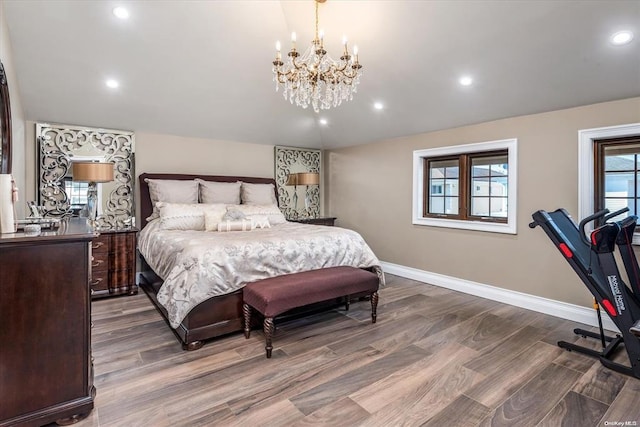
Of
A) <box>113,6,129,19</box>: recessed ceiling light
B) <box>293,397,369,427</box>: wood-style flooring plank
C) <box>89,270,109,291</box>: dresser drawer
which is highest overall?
<box>113,6,129,19</box>: recessed ceiling light

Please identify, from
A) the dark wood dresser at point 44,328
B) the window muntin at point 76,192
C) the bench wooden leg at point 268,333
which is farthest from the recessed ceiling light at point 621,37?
the window muntin at point 76,192

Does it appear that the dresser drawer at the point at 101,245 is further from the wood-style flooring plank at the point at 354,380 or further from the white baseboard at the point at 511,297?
the white baseboard at the point at 511,297

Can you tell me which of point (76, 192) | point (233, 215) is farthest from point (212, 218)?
point (76, 192)

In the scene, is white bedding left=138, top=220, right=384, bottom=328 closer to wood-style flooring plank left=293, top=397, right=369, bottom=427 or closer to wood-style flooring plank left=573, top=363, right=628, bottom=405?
wood-style flooring plank left=293, top=397, right=369, bottom=427

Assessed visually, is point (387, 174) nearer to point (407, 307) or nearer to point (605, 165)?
point (407, 307)

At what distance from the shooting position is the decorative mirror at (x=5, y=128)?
2.40m

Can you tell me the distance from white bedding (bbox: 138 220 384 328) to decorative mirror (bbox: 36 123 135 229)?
100cm

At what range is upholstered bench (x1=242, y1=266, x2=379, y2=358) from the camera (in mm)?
2635

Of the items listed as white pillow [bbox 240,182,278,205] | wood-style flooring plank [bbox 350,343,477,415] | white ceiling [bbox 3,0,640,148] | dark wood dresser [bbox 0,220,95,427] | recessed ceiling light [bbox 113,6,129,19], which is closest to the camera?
dark wood dresser [bbox 0,220,95,427]

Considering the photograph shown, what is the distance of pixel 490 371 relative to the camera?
7.96ft

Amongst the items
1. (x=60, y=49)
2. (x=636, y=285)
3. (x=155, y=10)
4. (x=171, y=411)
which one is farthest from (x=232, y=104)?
(x=636, y=285)

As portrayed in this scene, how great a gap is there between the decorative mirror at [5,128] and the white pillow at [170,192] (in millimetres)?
1903

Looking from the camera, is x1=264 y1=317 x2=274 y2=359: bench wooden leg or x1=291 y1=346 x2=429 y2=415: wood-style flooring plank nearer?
x1=291 y1=346 x2=429 y2=415: wood-style flooring plank

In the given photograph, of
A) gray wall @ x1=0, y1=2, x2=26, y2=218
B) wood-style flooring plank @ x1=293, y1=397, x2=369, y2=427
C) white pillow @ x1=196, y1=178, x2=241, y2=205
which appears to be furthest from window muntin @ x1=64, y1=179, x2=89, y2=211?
wood-style flooring plank @ x1=293, y1=397, x2=369, y2=427
